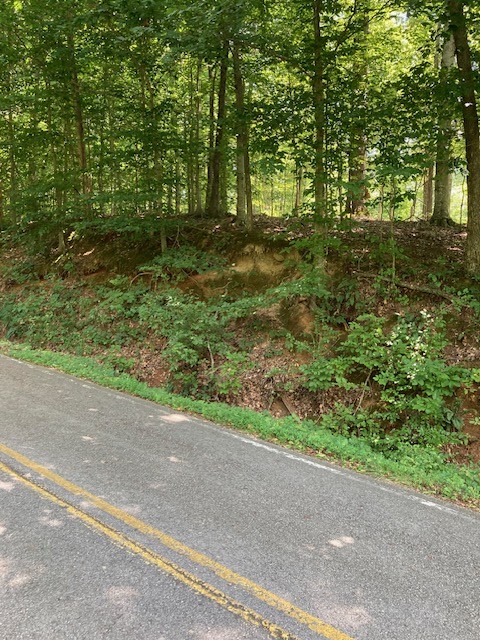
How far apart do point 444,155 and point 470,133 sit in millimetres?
663

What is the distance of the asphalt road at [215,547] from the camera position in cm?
256

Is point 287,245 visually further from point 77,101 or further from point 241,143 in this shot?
point 77,101

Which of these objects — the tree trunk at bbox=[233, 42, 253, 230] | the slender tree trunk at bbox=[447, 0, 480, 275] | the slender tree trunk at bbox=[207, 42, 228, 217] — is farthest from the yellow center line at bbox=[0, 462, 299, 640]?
the slender tree trunk at bbox=[207, 42, 228, 217]

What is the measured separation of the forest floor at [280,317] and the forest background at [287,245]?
4cm

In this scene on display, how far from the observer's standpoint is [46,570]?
2910mm

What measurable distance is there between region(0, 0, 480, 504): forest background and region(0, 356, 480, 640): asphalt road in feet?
3.87

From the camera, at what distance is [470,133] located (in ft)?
24.4

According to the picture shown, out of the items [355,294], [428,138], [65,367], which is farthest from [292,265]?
[65,367]

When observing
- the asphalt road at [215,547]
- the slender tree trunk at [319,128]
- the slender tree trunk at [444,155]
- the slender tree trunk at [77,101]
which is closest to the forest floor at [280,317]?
the slender tree trunk at [319,128]

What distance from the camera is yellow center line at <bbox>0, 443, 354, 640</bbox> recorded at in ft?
8.36

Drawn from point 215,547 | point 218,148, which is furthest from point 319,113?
point 215,547

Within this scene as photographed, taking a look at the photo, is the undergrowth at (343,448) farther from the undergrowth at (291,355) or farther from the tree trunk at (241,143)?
the tree trunk at (241,143)

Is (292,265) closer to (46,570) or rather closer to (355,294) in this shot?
(355,294)

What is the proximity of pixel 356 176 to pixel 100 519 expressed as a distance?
34.7ft
